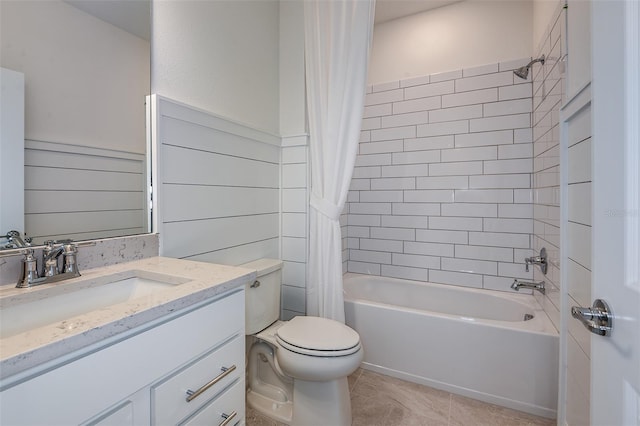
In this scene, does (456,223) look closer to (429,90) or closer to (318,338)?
(429,90)

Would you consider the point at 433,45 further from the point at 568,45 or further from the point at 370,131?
the point at 568,45

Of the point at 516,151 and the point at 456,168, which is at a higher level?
the point at 516,151

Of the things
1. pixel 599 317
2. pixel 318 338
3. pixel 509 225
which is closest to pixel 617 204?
pixel 599 317

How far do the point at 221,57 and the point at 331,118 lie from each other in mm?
719

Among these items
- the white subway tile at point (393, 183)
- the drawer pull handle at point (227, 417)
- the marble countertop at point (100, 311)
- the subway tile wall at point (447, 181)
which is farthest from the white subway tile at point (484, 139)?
the drawer pull handle at point (227, 417)

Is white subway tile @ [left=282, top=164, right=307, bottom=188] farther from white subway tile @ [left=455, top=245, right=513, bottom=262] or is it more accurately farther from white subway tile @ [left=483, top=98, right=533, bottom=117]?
white subway tile @ [left=483, top=98, right=533, bottom=117]

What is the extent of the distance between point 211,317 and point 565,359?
1.54m

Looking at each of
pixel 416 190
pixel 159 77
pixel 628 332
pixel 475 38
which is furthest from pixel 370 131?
pixel 628 332

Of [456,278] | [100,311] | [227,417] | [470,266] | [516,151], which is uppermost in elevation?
[516,151]

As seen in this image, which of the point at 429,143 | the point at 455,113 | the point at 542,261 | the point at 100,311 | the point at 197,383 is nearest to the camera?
the point at 100,311

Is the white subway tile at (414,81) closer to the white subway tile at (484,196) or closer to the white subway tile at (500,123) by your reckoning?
the white subway tile at (500,123)

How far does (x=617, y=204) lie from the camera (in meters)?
0.57

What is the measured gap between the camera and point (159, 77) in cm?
135

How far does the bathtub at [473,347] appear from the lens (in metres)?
1.63
